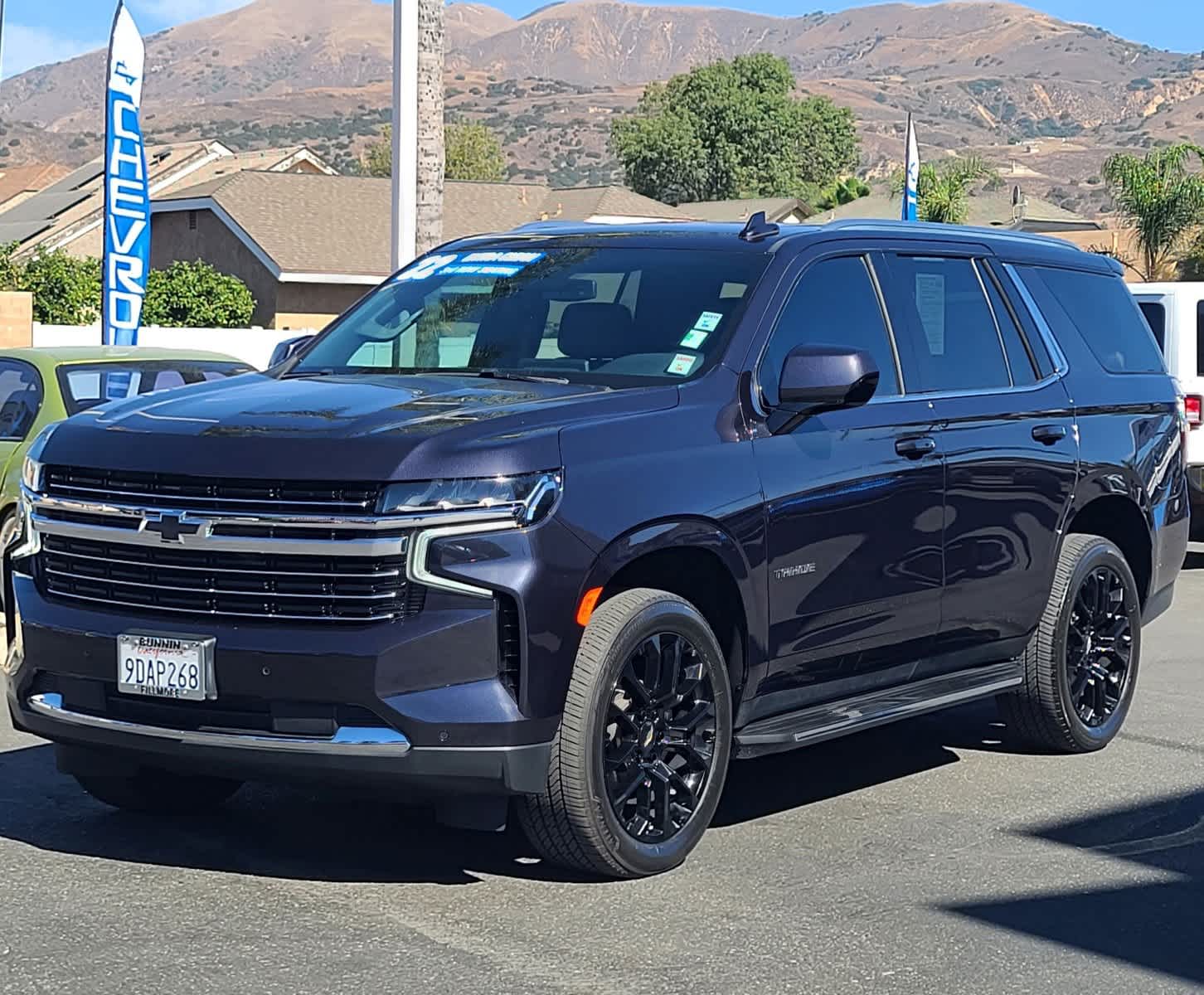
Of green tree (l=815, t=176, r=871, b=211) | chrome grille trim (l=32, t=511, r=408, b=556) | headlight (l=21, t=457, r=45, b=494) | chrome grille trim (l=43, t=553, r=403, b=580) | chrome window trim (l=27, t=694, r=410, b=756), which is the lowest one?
chrome window trim (l=27, t=694, r=410, b=756)

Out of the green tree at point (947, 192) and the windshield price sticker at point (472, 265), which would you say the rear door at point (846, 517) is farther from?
the green tree at point (947, 192)

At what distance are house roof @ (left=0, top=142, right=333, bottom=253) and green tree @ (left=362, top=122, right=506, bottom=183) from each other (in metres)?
27.0

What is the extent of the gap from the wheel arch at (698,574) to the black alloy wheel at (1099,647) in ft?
7.19

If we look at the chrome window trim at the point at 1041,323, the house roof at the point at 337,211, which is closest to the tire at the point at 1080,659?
the chrome window trim at the point at 1041,323

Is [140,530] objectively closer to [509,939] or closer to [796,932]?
[509,939]

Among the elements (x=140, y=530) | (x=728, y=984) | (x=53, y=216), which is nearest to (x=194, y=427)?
(x=140, y=530)

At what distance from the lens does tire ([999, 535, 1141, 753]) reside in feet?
26.0

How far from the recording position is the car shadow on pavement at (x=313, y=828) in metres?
6.19

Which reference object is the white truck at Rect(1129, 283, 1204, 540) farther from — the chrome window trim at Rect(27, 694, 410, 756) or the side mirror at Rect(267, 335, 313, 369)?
the chrome window trim at Rect(27, 694, 410, 756)

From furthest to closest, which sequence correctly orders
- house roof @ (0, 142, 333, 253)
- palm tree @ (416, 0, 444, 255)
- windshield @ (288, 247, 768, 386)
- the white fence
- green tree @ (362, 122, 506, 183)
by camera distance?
1. green tree @ (362, 122, 506, 183)
2. house roof @ (0, 142, 333, 253)
3. the white fence
4. palm tree @ (416, 0, 444, 255)
5. windshield @ (288, 247, 768, 386)

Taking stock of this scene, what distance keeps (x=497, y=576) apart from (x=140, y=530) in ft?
3.56

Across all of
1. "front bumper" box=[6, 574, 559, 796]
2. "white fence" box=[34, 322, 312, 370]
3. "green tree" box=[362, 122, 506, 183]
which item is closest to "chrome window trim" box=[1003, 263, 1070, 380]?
"front bumper" box=[6, 574, 559, 796]

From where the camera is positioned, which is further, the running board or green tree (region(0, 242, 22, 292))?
green tree (region(0, 242, 22, 292))

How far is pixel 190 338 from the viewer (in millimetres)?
28672
